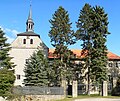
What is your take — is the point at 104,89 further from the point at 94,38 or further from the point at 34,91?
the point at 34,91

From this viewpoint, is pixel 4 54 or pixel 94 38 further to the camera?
pixel 94 38

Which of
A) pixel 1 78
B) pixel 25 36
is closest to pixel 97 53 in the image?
pixel 25 36

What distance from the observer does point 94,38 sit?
46.3 metres

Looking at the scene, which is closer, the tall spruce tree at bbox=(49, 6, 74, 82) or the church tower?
the tall spruce tree at bbox=(49, 6, 74, 82)

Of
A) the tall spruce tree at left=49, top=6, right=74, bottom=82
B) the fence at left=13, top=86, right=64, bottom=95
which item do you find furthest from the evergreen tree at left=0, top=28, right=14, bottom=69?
the tall spruce tree at left=49, top=6, right=74, bottom=82

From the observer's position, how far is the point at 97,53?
147 feet

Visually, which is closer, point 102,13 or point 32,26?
point 102,13

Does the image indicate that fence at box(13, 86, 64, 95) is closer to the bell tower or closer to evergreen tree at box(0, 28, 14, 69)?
evergreen tree at box(0, 28, 14, 69)

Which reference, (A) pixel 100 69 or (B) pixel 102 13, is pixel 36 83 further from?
(B) pixel 102 13

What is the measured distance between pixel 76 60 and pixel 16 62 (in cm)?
1263

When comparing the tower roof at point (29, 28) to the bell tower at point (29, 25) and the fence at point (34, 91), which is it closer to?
the bell tower at point (29, 25)

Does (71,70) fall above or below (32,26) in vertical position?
below

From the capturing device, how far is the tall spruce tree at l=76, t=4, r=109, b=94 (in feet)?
145

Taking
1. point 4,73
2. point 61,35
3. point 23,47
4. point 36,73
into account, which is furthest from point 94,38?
point 4,73
